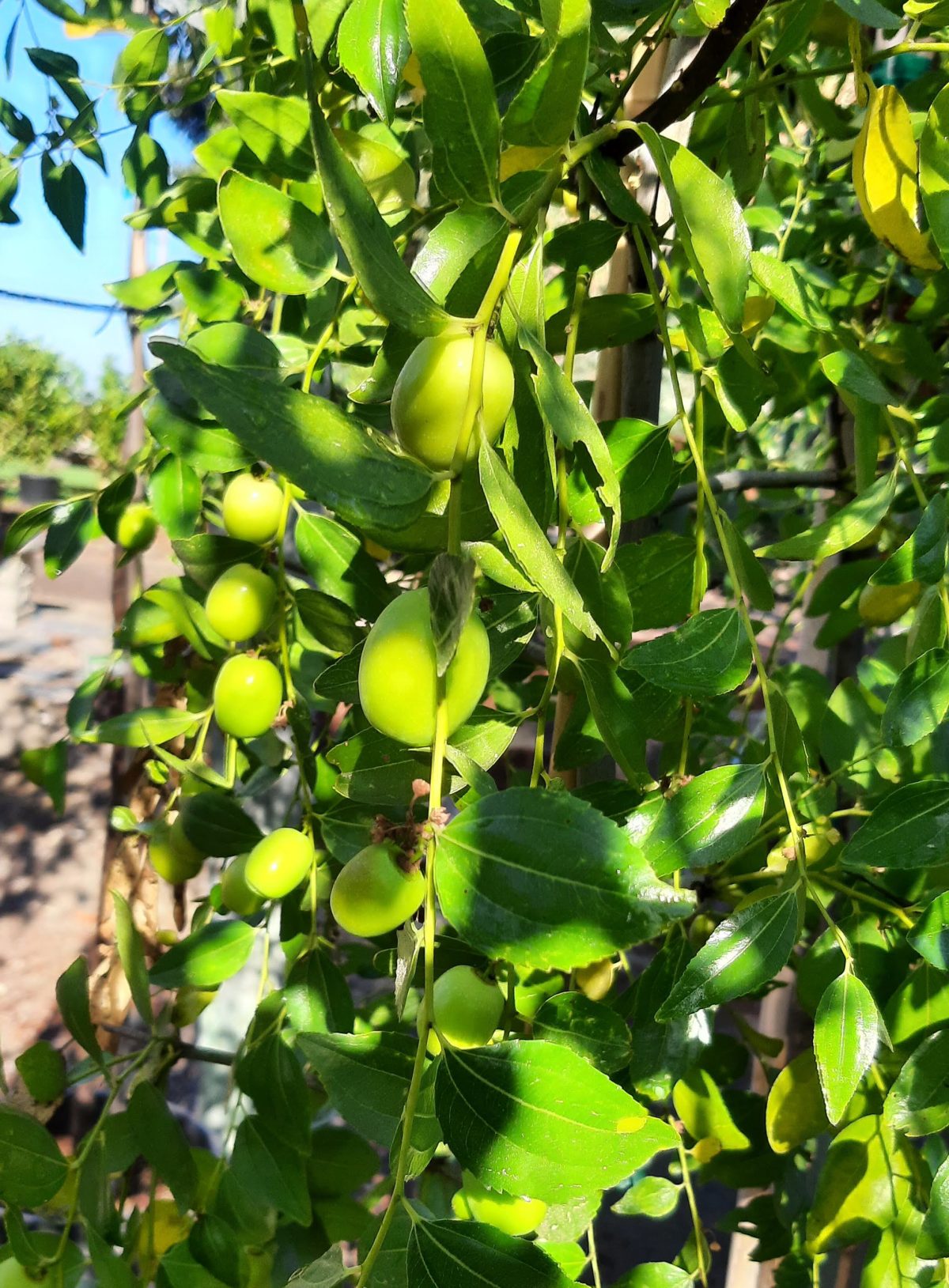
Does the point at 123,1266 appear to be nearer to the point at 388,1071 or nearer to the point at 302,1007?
the point at 302,1007

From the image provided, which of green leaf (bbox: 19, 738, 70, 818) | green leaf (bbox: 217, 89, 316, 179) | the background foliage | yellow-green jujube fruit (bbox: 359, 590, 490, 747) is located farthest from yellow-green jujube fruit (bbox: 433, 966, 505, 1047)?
green leaf (bbox: 19, 738, 70, 818)

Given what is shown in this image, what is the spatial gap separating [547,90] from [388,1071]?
344 millimetres

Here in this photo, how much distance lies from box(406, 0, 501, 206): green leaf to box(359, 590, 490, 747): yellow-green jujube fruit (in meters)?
0.13

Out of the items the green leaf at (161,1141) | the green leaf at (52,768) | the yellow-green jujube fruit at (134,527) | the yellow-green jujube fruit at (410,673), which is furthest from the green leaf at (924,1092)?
the green leaf at (52,768)

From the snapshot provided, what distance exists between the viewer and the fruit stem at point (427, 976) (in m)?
0.29

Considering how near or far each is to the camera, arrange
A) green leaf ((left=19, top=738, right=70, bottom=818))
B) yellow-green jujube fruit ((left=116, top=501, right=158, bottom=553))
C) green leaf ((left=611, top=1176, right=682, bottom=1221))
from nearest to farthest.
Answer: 1. green leaf ((left=611, top=1176, right=682, bottom=1221))
2. yellow-green jujube fruit ((left=116, top=501, right=158, bottom=553))
3. green leaf ((left=19, top=738, right=70, bottom=818))

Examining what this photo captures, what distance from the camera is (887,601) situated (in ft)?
2.05

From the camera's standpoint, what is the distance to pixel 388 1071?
369 mm

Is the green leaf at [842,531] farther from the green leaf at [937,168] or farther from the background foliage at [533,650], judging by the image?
the green leaf at [937,168]

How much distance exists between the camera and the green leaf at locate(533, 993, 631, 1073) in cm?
42

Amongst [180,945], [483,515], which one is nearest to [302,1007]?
[180,945]

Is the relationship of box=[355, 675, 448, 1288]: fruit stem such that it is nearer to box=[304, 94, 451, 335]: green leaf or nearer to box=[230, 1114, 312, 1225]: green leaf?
box=[304, 94, 451, 335]: green leaf

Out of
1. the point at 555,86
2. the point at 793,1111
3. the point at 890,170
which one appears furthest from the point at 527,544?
the point at 793,1111

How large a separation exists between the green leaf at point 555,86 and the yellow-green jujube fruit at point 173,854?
1.75ft
